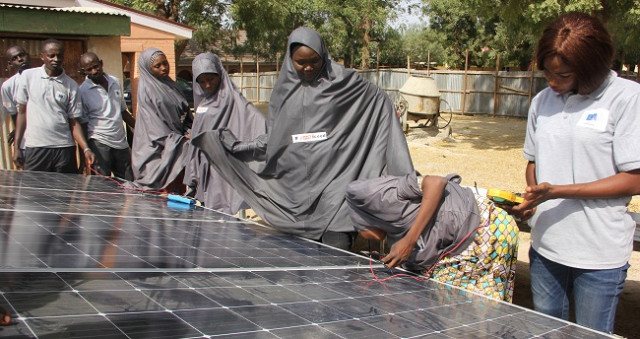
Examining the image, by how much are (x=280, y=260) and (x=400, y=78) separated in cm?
2287

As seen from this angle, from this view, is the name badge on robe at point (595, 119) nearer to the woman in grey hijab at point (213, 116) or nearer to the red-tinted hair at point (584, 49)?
the red-tinted hair at point (584, 49)

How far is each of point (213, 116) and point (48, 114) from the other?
5.49 feet

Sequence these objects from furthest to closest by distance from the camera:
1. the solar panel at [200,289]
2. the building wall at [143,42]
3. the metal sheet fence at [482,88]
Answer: the metal sheet fence at [482,88] → the building wall at [143,42] → the solar panel at [200,289]

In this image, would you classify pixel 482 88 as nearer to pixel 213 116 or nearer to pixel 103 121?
pixel 103 121

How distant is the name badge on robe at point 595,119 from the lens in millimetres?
2359

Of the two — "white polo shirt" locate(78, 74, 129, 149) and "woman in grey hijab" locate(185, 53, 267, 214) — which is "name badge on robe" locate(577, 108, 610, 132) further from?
"white polo shirt" locate(78, 74, 129, 149)

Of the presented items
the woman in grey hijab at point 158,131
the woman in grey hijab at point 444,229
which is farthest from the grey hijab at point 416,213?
the woman in grey hijab at point 158,131

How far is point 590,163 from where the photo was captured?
2420 millimetres

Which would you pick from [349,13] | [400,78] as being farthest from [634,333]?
[349,13]

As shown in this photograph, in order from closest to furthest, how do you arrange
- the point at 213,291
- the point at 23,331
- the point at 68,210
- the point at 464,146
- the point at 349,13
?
the point at 23,331 → the point at 213,291 → the point at 68,210 → the point at 464,146 → the point at 349,13

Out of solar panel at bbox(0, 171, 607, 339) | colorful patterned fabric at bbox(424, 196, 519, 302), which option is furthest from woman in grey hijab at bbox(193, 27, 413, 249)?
colorful patterned fabric at bbox(424, 196, 519, 302)

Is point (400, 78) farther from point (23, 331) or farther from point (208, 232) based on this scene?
point (23, 331)

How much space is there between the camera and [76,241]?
265 cm

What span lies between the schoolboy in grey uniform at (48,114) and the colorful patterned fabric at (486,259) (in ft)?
12.7
